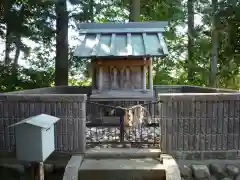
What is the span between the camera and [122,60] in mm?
6684

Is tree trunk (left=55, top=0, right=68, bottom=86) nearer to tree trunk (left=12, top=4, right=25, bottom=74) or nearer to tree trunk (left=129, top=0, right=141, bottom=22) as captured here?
tree trunk (left=12, top=4, right=25, bottom=74)

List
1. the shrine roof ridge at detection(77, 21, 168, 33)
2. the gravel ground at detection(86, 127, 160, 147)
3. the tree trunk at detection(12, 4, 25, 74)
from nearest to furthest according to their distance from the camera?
the gravel ground at detection(86, 127, 160, 147) → the shrine roof ridge at detection(77, 21, 168, 33) → the tree trunk at detection(12, 4, 25, 74)

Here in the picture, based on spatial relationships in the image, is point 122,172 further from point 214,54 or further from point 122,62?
point 214,54

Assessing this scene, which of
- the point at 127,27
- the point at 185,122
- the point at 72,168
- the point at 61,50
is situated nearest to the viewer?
the point at 72,168

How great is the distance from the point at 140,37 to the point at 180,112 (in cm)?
256

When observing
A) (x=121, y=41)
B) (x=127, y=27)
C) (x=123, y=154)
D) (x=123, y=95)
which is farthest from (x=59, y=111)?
(x=127, y=27)

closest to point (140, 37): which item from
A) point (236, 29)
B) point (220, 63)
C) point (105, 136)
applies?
point (105, 136)

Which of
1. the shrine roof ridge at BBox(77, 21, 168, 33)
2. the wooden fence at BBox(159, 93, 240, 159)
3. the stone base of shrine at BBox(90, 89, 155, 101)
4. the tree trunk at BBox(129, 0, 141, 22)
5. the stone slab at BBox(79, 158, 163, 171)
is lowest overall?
the stone slab at BBox(79, 158, 163, 171)

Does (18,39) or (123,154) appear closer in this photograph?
(123,154)

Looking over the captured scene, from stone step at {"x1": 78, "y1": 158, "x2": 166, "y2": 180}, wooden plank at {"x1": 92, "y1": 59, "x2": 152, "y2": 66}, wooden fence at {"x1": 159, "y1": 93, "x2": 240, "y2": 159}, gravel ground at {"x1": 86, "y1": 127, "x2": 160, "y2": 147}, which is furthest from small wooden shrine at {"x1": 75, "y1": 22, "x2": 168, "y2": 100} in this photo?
stone step at {"x1": 78, "y1": 158, "x2": 166, "y2": 180}

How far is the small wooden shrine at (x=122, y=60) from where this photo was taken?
6.48m

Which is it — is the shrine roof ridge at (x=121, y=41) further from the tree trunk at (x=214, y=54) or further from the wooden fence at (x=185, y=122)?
the tree trunk at (x=214, y=54)

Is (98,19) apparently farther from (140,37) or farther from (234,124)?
(234,124)

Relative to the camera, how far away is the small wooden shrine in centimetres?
648
